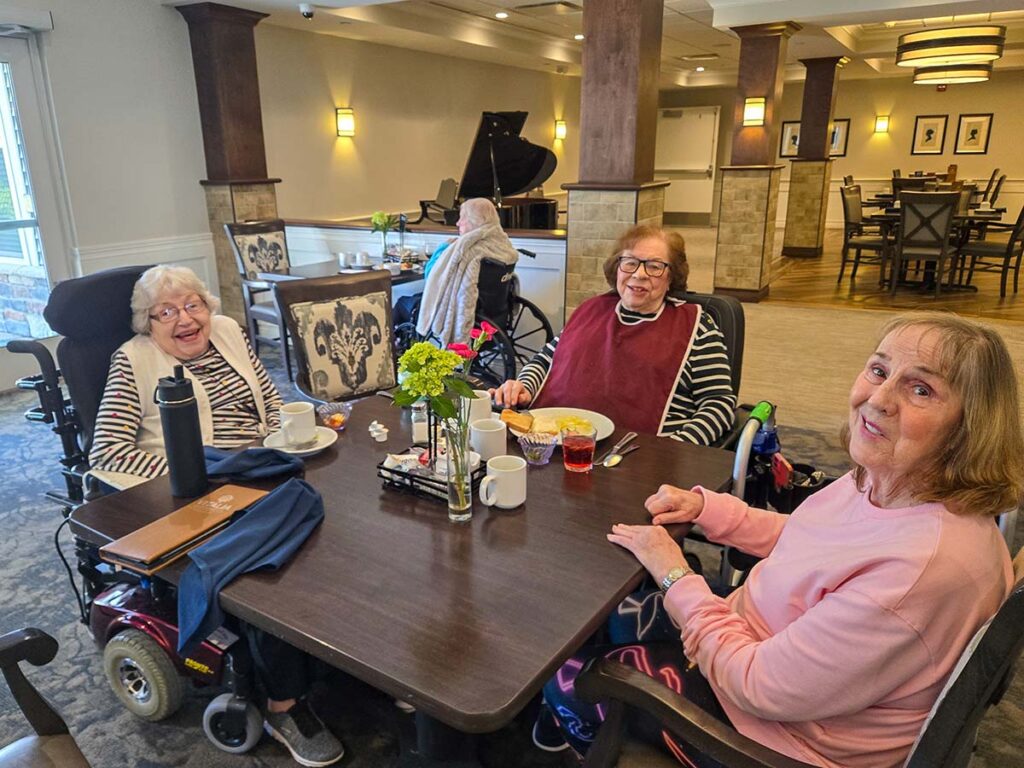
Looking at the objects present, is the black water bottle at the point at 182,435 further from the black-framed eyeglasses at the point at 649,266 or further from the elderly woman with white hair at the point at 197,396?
the black-framed eyeglasses at the point at 649,266

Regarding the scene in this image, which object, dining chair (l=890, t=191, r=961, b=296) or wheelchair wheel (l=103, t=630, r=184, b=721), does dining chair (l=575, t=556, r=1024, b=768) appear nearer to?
wheelchair wheel (l=103, t=630, r=184, b=721)

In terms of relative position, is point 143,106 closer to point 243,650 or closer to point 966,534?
point 243,650

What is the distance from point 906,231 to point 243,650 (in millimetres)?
7048

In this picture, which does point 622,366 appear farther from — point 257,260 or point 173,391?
point 257,260

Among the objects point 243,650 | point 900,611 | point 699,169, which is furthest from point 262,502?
point 699,169

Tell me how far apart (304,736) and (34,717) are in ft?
2.10

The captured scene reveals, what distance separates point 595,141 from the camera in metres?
4.34

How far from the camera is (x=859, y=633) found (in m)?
0.94

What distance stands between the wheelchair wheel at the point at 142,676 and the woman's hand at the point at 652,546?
3.65ft

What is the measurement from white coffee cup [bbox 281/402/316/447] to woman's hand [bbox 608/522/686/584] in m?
0.81

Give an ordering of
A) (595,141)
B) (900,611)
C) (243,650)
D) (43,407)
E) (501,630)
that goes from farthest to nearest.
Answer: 1. (595,141)
2. (43,407)
3. (243,650)
4. (501,630)
5. (900,611)

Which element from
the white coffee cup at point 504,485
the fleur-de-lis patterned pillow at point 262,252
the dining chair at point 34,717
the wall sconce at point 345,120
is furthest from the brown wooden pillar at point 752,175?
the dining chair at point 34,717

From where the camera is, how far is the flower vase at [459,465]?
1.37 m

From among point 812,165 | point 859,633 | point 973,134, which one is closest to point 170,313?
point 859,633
